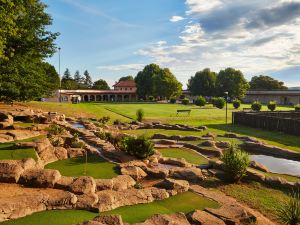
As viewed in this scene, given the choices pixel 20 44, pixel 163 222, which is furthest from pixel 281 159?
pixel 20 44

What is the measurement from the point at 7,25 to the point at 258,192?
14.4 metres

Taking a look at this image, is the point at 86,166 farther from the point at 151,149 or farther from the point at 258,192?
the point at 258,192

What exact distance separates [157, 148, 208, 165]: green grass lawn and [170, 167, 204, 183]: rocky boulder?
2.71m

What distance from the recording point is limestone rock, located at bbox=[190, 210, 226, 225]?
8.96 metres

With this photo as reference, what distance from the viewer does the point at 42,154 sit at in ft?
47.0

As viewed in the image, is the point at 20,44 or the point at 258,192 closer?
the point at 258,192

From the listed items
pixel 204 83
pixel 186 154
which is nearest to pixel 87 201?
pixel 186 154

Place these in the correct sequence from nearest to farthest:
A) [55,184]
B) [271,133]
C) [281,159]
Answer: [55,184]
[281,159]
[271,133]

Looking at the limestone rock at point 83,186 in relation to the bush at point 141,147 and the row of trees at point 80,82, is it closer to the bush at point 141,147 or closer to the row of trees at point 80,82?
the bush at point 141,147

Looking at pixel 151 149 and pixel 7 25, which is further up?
pixel 7 25

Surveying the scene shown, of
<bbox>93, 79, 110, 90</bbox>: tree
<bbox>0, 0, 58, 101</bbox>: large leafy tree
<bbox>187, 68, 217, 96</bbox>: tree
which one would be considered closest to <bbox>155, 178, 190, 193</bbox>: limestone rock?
<bbox>0, 0, 58, 101</bbox>: large leafy tree

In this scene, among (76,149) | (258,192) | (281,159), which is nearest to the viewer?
(258,192)

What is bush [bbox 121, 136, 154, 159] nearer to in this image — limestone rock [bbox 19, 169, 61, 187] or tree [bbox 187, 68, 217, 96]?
limestone rock [bbox 19, 169, 61, 187]

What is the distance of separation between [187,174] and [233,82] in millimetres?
88303
